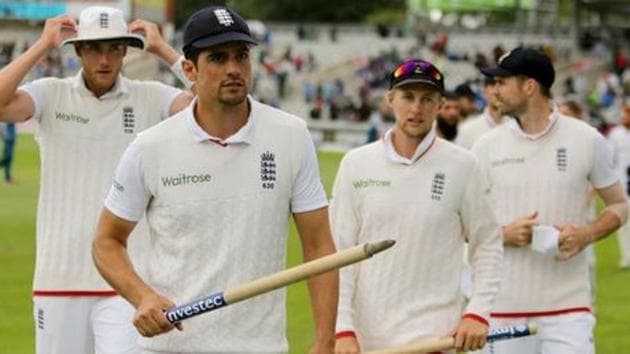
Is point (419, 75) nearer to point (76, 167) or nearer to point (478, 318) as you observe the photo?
point (478, 318)

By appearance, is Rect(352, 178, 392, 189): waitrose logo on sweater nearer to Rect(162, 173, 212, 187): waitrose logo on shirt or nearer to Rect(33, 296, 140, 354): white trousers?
Rect(33, 296, 140, 354): white trousers

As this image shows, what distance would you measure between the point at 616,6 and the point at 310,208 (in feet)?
210

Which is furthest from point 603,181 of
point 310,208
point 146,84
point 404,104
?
point 310,208

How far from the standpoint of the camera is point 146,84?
9758mm

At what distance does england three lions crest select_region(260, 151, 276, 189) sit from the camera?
283 inches

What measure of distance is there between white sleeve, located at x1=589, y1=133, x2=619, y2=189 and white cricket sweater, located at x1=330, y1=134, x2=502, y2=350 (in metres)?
1.68

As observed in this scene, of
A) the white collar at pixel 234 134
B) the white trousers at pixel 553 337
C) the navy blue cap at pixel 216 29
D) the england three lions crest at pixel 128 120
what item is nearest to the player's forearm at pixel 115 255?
the white collar at pixel 234 134

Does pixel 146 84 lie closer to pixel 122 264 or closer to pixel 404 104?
pixel 404 104

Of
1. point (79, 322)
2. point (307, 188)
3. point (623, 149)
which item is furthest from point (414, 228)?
point (623, 149)

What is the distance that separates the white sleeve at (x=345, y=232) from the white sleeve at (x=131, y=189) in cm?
156

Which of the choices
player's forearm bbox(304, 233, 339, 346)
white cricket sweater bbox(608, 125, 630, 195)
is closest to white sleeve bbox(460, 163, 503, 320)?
player's forearm bbox(304, 233, 339, 346)

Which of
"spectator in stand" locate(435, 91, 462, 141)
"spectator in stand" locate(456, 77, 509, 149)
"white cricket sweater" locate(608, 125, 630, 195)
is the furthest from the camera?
"white cricket sweater" locate(608, 125, 630, 195)

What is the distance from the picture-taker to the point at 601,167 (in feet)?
33.7

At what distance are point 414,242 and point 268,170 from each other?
1632 mm
